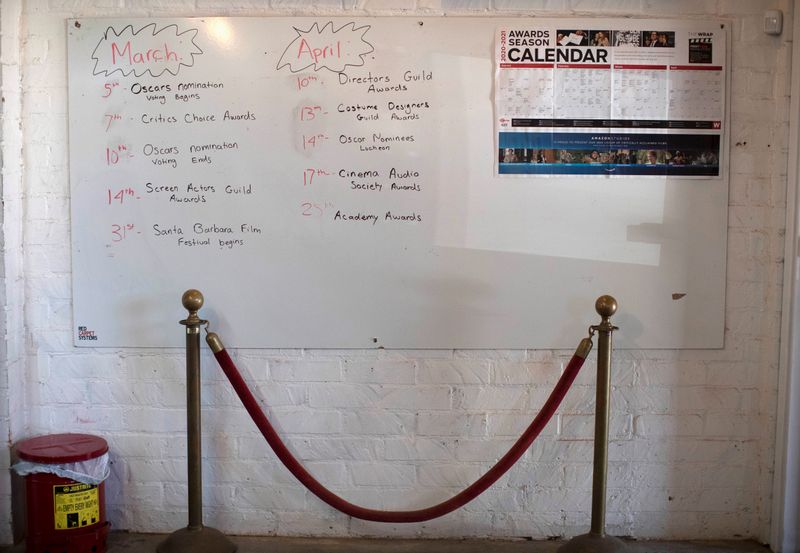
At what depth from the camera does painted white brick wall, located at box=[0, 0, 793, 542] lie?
3002mm

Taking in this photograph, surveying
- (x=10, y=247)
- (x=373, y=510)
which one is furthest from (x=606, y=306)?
(x=10, y=247)

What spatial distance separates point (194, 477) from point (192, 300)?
27.0 inches

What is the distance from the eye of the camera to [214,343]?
2803mm

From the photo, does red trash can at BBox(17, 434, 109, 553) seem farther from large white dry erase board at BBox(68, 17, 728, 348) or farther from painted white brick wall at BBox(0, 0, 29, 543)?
large white dry erase board at BBox(68, 17, 728, 348)

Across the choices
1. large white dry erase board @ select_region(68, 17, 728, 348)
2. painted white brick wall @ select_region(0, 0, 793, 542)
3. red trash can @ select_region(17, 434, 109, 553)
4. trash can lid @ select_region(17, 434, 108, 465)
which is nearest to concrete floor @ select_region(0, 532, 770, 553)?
painted white brick wall @ select_region(0, 0, 793, 542)

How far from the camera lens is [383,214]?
9.75ft

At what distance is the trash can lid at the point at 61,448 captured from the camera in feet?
A: 9.05

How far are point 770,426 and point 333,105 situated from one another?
2182mm

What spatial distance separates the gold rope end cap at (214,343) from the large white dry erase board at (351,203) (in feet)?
0.59

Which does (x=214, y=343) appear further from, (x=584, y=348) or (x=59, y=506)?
(x=584, y=348)

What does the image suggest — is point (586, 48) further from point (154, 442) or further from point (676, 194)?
point (154, 442)

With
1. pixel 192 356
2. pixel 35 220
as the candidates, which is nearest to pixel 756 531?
pixel 192 356

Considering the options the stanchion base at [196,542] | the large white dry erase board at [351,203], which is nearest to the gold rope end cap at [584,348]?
the large white dry erase board at [351,203]

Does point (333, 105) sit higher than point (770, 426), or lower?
higher
